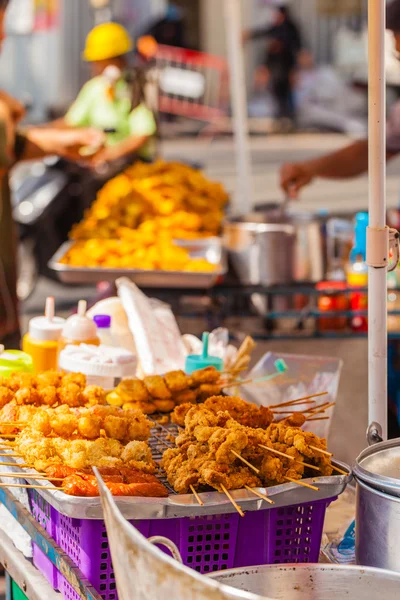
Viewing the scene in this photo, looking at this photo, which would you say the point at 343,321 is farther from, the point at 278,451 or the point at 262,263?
the point at 278,451

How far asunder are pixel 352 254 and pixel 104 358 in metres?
2.39

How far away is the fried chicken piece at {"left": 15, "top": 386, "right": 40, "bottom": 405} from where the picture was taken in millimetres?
2453

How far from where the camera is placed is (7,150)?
167 inches

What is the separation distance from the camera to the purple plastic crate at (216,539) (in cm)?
192

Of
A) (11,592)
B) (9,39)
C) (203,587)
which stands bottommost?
(11,592)

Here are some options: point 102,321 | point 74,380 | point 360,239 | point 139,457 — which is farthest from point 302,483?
point 360,239

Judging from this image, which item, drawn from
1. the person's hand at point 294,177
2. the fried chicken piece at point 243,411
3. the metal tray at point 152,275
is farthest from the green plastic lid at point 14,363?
the person's hand at point 294,177

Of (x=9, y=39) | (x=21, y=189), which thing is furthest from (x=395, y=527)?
(x=9, y=39)

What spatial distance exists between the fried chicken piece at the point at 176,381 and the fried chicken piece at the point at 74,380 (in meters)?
0.23

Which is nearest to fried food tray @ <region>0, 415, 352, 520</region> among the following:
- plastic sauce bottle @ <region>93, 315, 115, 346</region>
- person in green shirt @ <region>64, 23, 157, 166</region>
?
plastic sauce bottle @ <region>93, 315, 115, 346</region>

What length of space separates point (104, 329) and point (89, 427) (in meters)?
0.90

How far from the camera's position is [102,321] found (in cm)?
308

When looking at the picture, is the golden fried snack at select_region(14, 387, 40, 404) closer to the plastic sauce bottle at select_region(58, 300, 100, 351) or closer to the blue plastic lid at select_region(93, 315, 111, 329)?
the plastic sauce bottle at select_region(58, 300, 100, 351)

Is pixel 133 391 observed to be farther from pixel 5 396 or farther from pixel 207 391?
pixel 5 396
